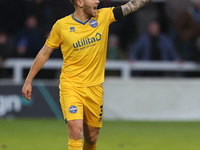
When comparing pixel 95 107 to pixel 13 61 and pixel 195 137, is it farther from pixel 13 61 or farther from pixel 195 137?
pixel 13 61

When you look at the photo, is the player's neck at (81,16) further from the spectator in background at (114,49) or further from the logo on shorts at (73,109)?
the spectator in background at (114,49)

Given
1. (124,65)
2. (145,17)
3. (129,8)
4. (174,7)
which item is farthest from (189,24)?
(129,8)

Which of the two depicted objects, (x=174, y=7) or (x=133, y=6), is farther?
(x=174, y=7)

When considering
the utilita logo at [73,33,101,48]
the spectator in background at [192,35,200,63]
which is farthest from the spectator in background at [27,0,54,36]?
the utilita logo at [73,33,101,48]

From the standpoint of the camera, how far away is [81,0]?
21.6 ft

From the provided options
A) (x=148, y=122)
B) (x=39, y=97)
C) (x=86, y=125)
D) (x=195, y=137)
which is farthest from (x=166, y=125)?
(x=86, y=125)

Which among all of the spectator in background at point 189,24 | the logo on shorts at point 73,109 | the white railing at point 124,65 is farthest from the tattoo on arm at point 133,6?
the white railing at point 124,65

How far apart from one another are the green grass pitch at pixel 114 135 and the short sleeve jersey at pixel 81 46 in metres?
2.45

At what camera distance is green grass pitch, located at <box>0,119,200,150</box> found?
29.8ft

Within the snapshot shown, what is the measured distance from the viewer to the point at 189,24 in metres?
13.2

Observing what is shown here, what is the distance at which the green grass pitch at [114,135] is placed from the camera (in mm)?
9070

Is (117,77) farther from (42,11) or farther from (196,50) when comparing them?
(42,11)

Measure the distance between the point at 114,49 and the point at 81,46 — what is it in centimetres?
702

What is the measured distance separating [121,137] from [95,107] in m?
3.78
